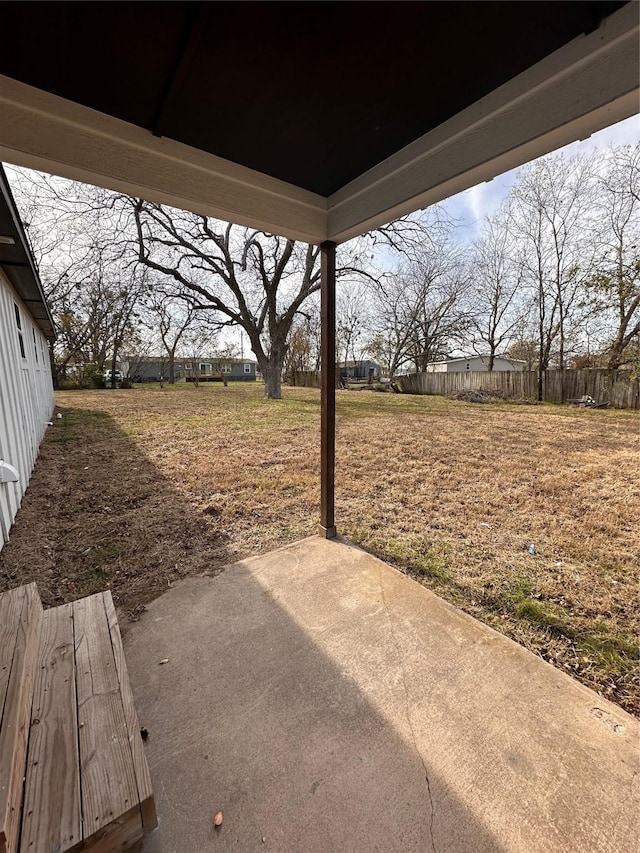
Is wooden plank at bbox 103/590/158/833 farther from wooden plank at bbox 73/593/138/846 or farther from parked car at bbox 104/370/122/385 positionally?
parked car at bbox 104/370/122/385

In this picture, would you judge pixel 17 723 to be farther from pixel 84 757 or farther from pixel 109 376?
pixel 109 376

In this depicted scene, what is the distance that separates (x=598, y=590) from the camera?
225 cm

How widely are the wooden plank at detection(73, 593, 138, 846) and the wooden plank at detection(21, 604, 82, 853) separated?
0.02m

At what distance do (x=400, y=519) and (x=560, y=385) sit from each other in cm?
1261

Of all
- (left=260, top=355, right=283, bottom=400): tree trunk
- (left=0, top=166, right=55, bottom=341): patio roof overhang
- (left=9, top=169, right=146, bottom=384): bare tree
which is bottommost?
(left=260, top=355, right=283, bottom=400): tree trunk

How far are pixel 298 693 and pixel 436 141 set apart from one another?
8.24ft

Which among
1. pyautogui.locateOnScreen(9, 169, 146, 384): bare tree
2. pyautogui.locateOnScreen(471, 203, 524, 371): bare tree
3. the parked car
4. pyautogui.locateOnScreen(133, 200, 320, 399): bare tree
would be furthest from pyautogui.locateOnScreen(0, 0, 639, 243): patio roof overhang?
the parked car

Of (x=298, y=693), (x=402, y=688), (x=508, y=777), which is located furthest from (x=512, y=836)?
(x=298, y=693)

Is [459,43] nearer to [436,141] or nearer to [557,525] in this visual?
[436,141]

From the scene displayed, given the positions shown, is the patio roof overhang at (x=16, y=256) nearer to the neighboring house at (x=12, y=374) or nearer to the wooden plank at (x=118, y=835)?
the neighboring house at (x=12, y=374)

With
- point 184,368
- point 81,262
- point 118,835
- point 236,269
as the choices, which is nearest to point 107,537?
point 118,835

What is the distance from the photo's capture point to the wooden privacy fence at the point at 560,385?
36.3 ft

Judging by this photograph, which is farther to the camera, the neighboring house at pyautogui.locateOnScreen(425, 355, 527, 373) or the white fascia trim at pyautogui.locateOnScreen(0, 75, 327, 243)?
the neighboring house at pyautogui.locateOnScreen(425, 355, 527, 373)

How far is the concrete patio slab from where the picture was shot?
1.05m
